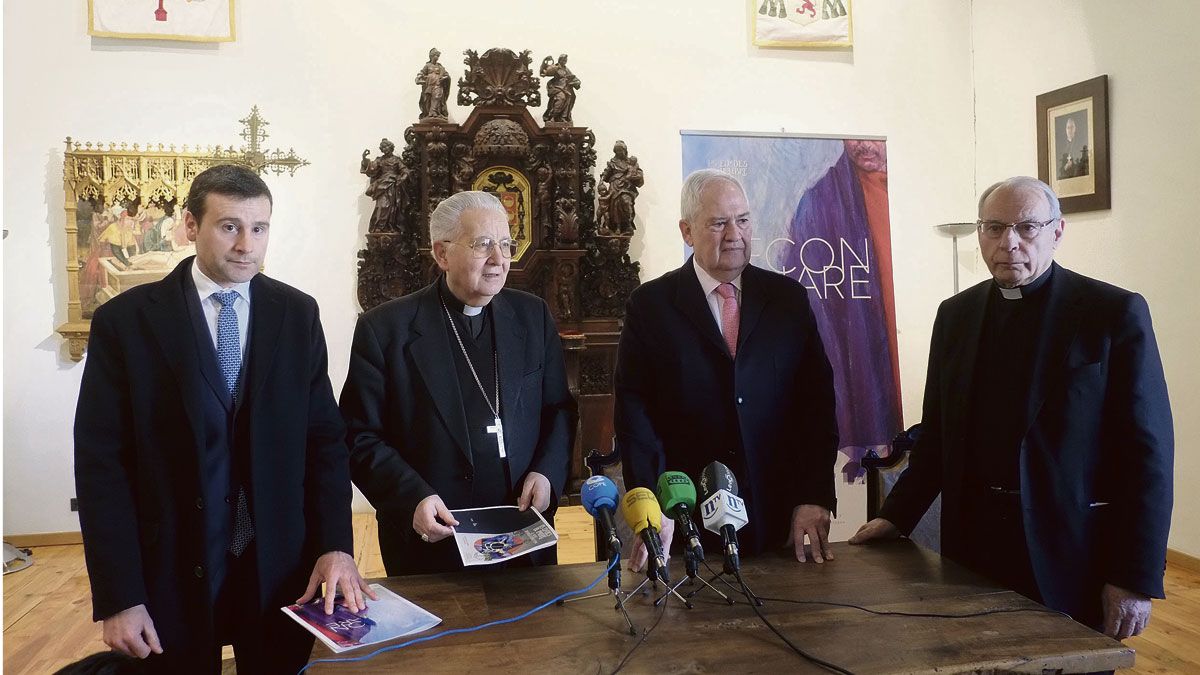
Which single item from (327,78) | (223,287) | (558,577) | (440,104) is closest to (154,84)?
(327,78)

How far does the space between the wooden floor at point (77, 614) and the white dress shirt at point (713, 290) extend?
2367 millimetres

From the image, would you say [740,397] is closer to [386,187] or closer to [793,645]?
[793,645]

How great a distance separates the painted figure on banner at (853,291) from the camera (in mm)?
6055

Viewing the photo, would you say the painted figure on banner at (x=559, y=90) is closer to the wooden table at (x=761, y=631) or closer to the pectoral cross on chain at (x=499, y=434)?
the pectoral cross on chain at (x=499, y=434)

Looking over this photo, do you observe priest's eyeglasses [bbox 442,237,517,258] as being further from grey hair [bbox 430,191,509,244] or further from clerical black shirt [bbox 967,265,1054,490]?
clerical black shirt [bbox 967,265,1054,490]

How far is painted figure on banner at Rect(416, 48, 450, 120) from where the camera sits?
230 inches

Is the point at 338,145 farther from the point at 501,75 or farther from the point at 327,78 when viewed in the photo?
the point at 501,75

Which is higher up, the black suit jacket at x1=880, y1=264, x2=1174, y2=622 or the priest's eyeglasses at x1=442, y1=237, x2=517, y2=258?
the priest's eyeglasses at x1=442, y1=237, x2=517, y2=258

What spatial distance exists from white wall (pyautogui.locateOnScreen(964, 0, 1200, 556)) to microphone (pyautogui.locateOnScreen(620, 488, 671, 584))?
14.3 ft

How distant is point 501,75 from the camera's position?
235 inches

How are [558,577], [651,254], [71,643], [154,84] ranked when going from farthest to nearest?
[651,254] < [154,84] < [71,643] < [558,577]

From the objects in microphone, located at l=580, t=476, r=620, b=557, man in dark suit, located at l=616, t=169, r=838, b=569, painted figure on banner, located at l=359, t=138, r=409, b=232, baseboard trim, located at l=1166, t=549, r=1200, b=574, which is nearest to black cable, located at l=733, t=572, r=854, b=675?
microphone, located at l=580, t=476, r=620, b=557

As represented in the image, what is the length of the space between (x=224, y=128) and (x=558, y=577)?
493 cm

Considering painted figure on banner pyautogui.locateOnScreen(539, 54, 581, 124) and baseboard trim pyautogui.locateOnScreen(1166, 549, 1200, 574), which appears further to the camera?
painted figure on banner pyautogui.locateOnScreen(539, 54, 581, 124)
